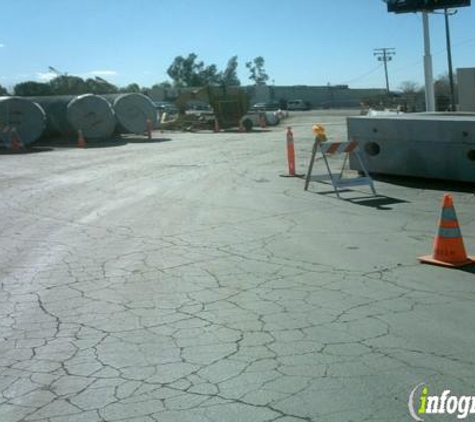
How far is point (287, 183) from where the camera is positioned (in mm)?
15562

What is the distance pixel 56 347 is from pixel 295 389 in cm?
203

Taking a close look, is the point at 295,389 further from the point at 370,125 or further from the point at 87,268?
the point at 370,125

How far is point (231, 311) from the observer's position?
20.0ft

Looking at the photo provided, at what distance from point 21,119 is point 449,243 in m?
29.4

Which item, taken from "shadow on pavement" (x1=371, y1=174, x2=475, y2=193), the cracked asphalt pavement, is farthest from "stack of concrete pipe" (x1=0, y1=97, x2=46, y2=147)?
"shadow on pavement" (x1=371, y1=174, x2=475, y2=193)

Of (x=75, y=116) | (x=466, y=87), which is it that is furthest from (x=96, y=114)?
(x=466, y=87)

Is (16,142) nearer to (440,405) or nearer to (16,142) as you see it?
(16,142)

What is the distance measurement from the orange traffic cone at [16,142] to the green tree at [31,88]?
246 feet

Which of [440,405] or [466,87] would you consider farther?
[466,87]

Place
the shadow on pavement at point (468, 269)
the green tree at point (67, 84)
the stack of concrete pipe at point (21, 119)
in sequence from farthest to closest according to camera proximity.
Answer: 1. the green tree at point (67, 84)
2. the stack of concrete pipe at point (21, 119)
3. the shadow on pavement at point (468, 269)

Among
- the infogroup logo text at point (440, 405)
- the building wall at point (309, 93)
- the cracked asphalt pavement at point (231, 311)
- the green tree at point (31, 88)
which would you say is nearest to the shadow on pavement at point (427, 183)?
the cracked asphalt pavement at point (231, 311)

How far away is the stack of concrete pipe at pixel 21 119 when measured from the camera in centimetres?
3302

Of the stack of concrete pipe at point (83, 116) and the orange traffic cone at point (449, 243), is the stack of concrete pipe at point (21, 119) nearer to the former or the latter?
the stack of concrete pipe at point (83, 116)

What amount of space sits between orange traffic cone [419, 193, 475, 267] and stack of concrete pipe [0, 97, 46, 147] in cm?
2828
